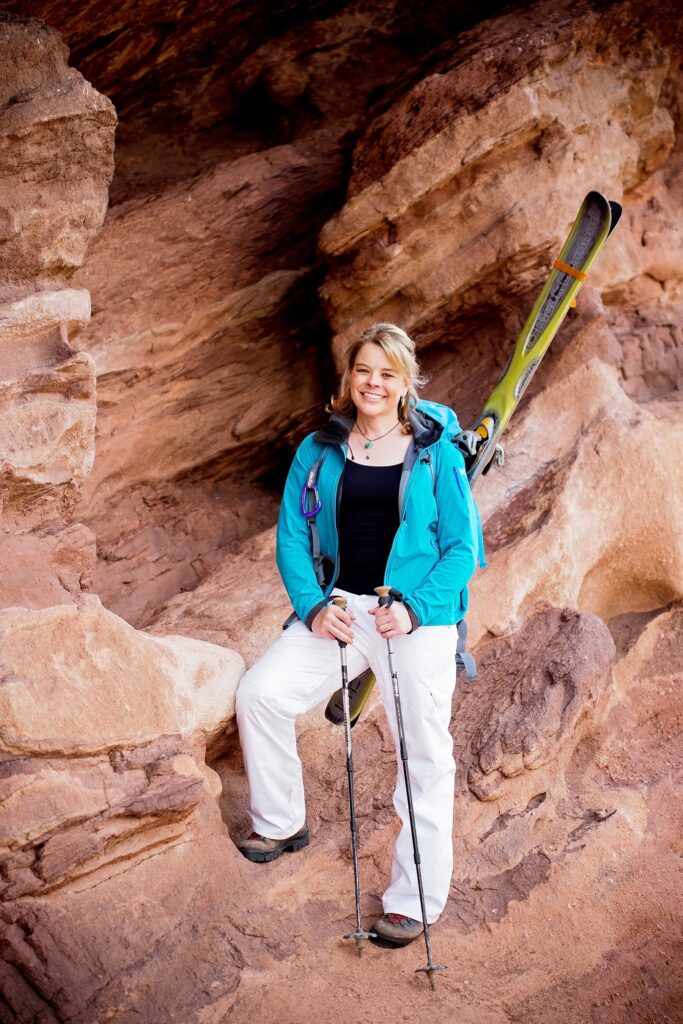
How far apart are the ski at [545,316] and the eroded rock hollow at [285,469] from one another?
1.56ft

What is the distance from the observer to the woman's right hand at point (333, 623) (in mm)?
5062

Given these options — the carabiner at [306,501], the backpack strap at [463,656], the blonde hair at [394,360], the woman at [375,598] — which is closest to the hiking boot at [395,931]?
the woman at [375,598]

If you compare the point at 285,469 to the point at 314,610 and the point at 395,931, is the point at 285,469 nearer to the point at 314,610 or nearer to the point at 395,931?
the point at 314,610

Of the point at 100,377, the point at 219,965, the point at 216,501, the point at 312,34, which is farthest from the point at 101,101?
the point at 219,965

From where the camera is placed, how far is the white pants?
5.07 meters

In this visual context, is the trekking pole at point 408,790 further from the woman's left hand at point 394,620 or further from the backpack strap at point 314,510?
the backpack strap at point 314,510

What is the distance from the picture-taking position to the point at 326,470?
531 cm

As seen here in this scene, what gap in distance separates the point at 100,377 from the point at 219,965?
4012 millimetres

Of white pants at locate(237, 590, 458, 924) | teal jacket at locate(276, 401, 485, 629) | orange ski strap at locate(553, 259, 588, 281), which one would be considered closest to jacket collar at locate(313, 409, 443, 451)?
teal jacket at locate(276, 401, 485, 629)

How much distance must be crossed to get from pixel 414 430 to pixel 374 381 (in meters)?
0.30

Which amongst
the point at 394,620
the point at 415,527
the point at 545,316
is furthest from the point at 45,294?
the point at 545,316

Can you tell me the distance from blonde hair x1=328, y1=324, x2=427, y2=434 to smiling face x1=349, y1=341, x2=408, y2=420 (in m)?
0.02

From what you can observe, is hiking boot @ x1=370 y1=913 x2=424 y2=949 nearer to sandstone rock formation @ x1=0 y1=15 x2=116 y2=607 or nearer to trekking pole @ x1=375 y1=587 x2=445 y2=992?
trekking pole @ x1=375 y1=587 x2=445 y2=992

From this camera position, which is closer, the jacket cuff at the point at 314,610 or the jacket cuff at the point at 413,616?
the jacket cuff at the point at 413,616
